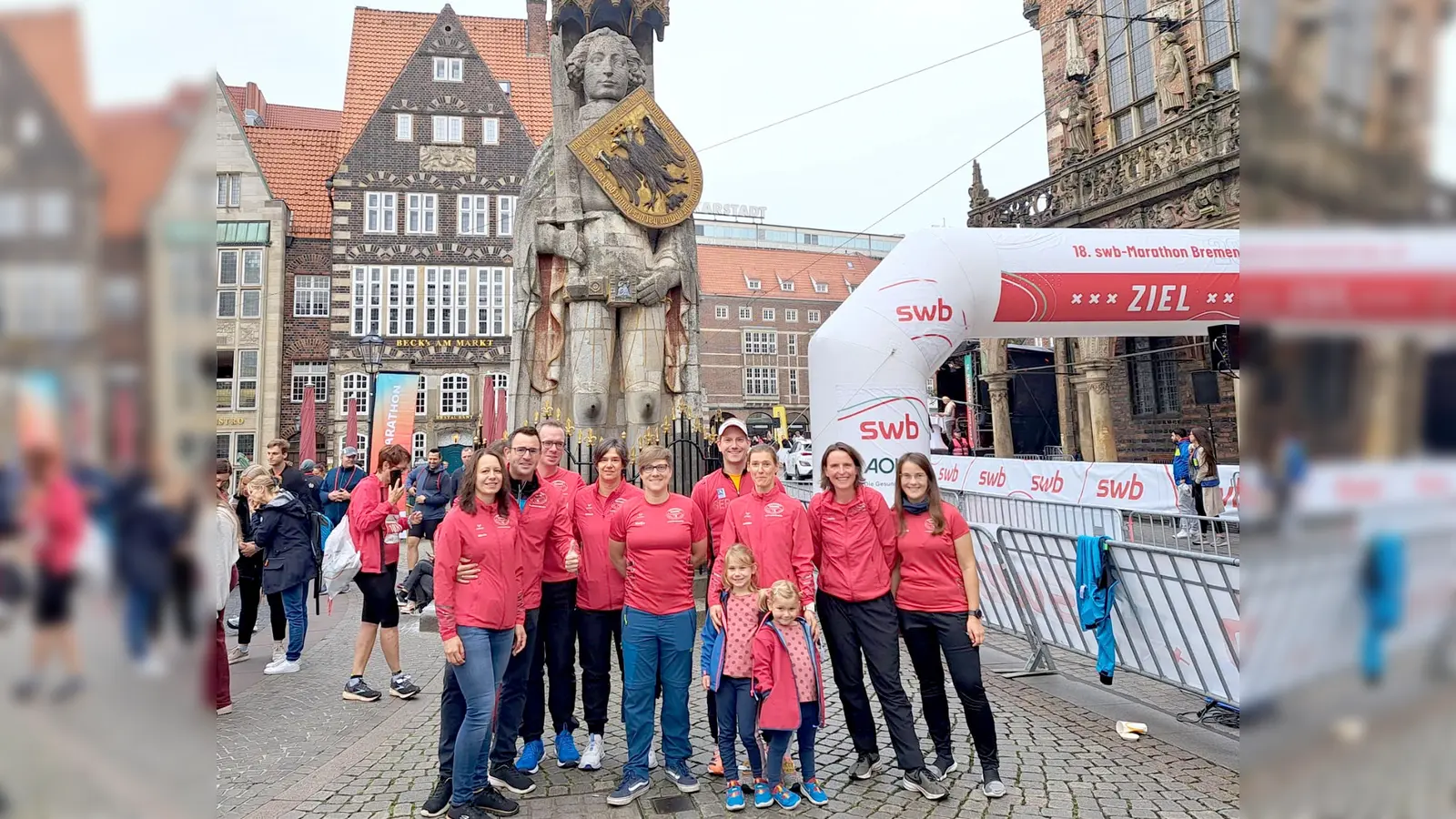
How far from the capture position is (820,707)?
3908 millimetres

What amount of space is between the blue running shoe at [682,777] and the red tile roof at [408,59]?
29.3 meters

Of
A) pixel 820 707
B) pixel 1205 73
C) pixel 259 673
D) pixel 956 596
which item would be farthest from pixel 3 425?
pixel 1205 73

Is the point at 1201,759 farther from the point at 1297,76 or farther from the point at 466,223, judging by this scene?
the point at 466,223

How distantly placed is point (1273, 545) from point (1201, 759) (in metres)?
4.45

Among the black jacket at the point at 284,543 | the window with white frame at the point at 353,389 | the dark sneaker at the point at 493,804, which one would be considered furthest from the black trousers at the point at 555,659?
the window with white frame at the point at 353,389

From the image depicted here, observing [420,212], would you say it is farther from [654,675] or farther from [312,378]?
[654,675]

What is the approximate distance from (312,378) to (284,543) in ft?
82.5

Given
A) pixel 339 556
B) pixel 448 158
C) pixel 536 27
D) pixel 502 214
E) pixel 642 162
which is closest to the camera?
pixel 339 556

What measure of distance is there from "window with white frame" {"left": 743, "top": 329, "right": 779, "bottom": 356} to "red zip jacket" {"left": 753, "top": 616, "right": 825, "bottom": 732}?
169ft

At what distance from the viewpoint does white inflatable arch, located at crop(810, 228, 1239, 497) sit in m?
7.97

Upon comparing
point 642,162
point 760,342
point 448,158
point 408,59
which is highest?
point 408,59

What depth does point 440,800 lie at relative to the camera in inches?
145

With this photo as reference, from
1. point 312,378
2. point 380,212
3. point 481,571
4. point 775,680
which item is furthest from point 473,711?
point 380,212

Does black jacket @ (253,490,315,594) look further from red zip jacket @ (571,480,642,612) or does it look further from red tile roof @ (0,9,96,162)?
red tile roof @ (0,9,96,162)
